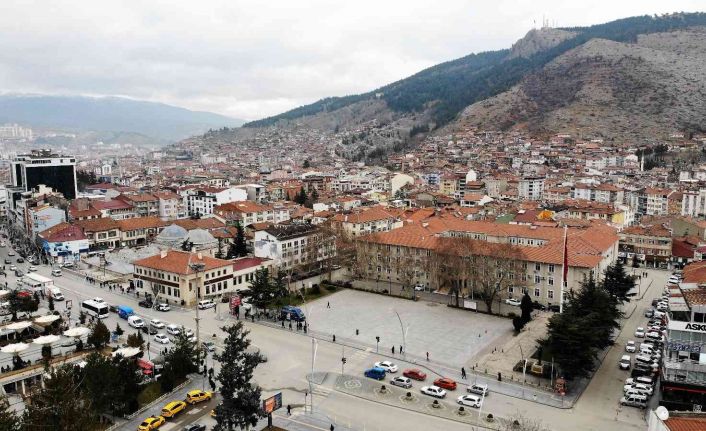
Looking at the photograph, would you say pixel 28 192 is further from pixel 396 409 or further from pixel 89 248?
pixel 396 409

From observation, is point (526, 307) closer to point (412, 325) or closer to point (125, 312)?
point (412, 325)

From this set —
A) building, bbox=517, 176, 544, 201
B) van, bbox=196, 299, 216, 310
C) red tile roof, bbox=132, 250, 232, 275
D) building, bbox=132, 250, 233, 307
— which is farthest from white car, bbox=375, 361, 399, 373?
building, bbox=517, 176, 544, 201

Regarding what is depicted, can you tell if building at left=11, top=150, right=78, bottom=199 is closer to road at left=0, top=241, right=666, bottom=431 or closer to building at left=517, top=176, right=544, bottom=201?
road at left=0, top=241, right=666, bottom=431

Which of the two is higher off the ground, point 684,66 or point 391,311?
point 684,66

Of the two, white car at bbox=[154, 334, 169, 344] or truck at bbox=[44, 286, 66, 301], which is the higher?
truck at bbox=[44, 286, 66, 301]

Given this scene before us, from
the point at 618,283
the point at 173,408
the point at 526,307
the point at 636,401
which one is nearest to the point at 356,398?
the point at 173,408

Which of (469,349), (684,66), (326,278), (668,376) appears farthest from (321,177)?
(684,66)

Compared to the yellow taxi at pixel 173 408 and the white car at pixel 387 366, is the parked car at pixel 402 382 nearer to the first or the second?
the white car at pixel 387 366
